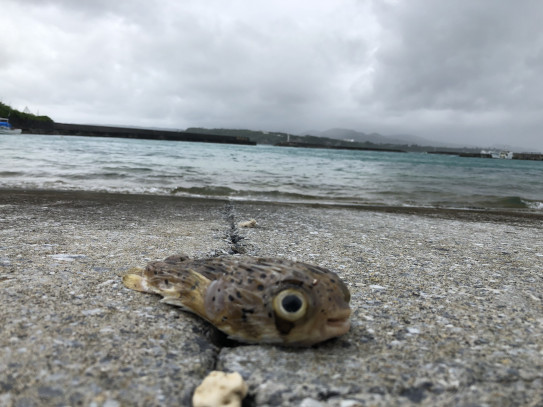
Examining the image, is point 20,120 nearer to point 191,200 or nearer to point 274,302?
point 191,200

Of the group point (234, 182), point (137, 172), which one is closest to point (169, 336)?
point (234, 182)

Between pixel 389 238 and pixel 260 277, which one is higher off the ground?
pixel 260 277

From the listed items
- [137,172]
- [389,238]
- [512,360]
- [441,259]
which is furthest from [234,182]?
[512,360]

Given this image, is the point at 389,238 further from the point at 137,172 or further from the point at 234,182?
the point at 137,172

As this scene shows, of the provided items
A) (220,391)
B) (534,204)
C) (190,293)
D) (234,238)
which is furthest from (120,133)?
(220,391)

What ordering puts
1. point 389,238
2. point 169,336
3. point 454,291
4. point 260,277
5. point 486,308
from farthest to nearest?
1. point 389,238
2. point 454,291
3. point 486,308
4. point 169,336
5. point 260,277

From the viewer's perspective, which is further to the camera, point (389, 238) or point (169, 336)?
point (389, 238)

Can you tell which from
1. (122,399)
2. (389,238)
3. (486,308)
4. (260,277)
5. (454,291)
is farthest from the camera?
(389,238)

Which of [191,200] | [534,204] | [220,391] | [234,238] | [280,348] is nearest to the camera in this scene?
[220,391]
